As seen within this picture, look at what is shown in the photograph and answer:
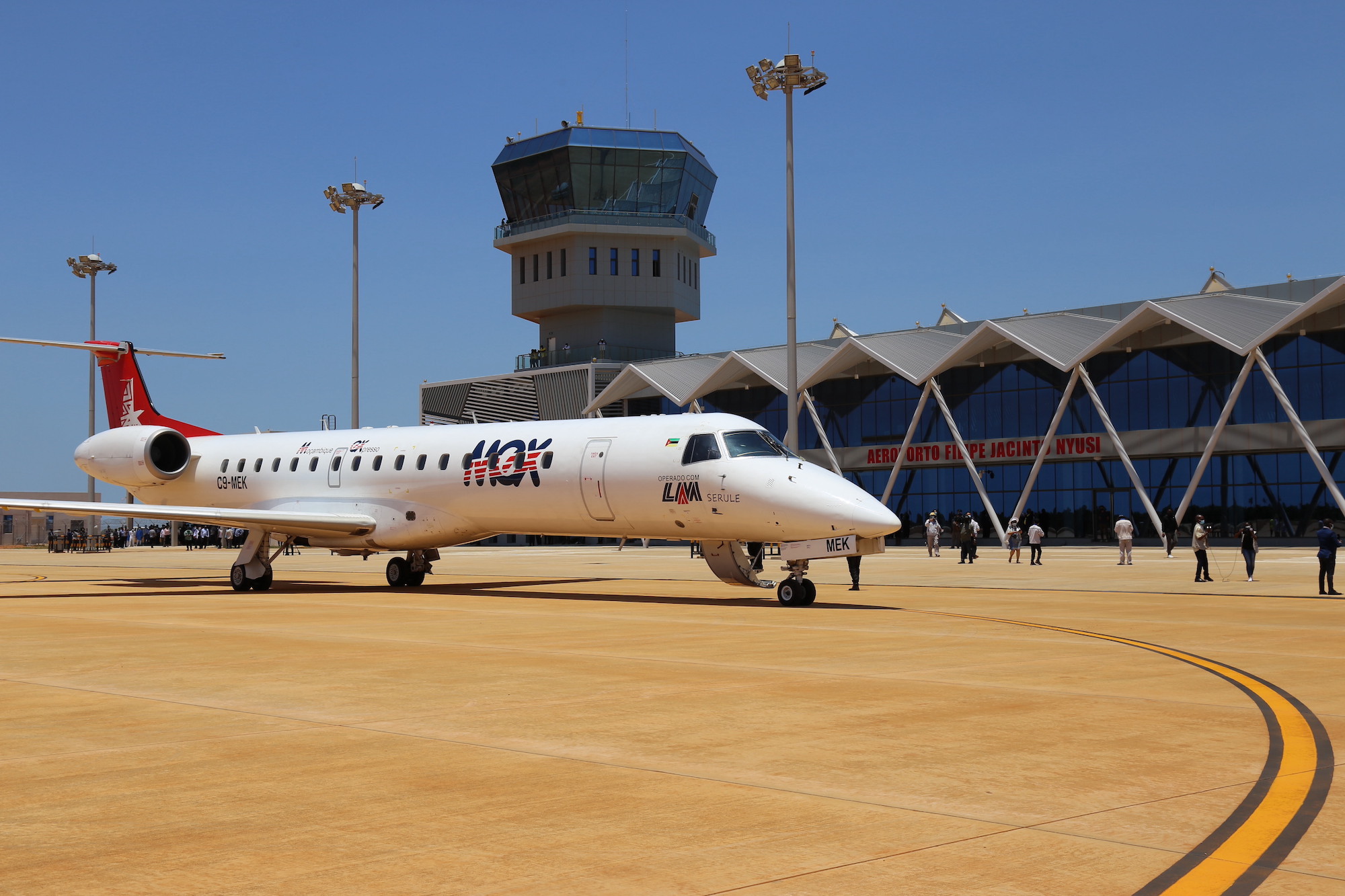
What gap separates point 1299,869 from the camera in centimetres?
478

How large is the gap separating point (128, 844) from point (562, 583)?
75.4ft

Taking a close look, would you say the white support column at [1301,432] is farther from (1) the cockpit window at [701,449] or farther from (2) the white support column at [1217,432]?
(1) the cockpit window at [701,449]

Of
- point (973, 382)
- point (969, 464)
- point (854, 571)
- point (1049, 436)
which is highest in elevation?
point (973, 382)

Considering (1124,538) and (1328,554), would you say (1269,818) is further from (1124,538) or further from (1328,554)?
(1124,538)

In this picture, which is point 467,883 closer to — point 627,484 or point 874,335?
point 627,484

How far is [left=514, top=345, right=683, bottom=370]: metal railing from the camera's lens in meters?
79.0

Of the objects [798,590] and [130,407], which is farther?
[130,407]

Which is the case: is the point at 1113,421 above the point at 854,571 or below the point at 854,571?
above

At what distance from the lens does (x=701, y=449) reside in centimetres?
2077

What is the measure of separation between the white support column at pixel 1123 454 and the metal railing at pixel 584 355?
3012cm

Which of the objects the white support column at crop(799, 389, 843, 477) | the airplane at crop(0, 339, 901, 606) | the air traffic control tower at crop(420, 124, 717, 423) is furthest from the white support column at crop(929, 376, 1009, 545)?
the airplane at crop(0, 339, 901, 606)

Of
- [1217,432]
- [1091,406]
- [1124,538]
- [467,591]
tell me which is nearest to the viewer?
[467,591]

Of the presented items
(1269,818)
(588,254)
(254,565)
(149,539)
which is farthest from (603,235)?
(1269,818)

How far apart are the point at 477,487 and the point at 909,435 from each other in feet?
125
